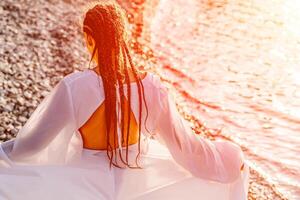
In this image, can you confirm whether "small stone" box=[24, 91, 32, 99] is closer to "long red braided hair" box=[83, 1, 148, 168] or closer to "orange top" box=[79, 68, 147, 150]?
"orange top" box=[79, 68, 147, 150]

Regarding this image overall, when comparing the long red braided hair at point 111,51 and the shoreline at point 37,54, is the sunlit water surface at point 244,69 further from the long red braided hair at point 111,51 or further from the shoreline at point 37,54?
the long red braided hair at point 111,51

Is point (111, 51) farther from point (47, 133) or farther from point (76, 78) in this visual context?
point (47, 133)

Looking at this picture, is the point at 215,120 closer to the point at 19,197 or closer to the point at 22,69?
the point at 22,69

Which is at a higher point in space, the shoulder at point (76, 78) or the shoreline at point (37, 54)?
the shoulder at point (76, 78)

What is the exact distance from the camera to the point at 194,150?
4273mm

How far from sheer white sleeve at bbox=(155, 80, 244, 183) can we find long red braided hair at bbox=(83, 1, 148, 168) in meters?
0.21

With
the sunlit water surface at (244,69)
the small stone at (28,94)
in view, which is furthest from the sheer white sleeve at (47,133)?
the small stone at (28,94)

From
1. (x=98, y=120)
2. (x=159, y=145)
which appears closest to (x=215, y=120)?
(x=159, y=145)

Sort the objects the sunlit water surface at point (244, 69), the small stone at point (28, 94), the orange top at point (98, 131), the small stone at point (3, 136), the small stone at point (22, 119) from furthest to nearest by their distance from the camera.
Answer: the sunlit water surface at point (244, 69) → the small stone at point (28, 94) → the small stone at point (22, 119) → the small stone at point (3, 136) → the orange top at point (98, 131)

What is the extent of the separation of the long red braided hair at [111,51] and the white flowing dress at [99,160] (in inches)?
2.5

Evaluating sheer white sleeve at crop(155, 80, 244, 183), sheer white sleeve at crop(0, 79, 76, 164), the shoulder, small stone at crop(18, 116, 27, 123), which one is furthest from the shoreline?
the shoulder

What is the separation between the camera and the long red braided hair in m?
3.88

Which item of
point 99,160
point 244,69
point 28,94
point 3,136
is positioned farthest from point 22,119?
Result: point 244,69

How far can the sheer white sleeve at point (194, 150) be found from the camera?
13.6 feet
